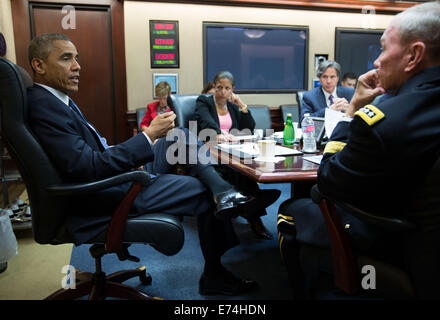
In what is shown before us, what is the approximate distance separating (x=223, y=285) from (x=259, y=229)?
34.4 inches

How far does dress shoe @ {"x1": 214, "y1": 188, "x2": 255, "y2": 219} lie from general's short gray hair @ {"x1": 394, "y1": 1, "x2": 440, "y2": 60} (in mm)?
887

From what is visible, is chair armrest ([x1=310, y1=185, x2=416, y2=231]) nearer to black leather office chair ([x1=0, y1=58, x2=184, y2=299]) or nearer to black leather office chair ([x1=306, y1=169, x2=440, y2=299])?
black leather office chair ([x1=306, y1=169, x2=440, y2=299])

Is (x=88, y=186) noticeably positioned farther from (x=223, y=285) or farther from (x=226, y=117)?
(x=226, y=117)

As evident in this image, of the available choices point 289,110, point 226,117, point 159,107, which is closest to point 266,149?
point 226,117

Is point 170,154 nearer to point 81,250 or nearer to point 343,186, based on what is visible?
point 81,250

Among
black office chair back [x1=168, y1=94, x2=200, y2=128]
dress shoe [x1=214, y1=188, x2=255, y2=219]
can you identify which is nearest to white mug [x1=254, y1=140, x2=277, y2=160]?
dress shoe [x1=214, y1=188, x2=255, y2=219]

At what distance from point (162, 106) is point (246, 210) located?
253 cm

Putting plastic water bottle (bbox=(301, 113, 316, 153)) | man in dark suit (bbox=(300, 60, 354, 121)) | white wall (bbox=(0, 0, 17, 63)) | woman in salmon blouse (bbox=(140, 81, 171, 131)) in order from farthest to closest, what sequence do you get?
woman in salmon blouse (bbox=(140, 81, 171, 131)) → white wall (bbox=(0, 0, 17, 63)) → man in dark suit (bbox=(300, 60, 354, 121)) → plastic water bottle (bbox=(301, 113, 316, 153))

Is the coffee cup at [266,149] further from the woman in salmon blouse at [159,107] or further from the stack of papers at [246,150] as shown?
the woman in salmon blouse at [159,107]

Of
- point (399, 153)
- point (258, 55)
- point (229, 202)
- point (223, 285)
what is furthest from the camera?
point (258, 55)

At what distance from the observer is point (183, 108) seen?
9.20 ft

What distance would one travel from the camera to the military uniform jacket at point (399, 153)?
2.99 ft

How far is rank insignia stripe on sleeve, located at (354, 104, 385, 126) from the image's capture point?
94cm

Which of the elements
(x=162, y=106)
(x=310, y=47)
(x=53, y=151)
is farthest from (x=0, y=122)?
(x=310, y=47)
